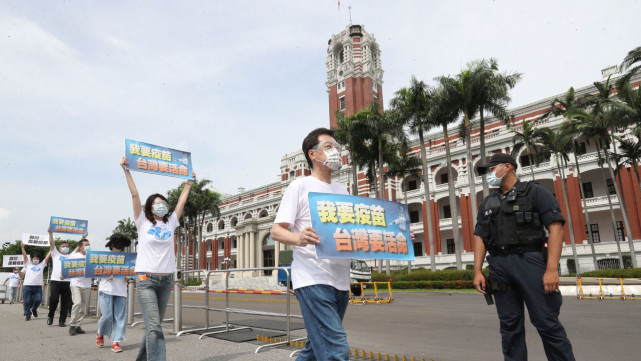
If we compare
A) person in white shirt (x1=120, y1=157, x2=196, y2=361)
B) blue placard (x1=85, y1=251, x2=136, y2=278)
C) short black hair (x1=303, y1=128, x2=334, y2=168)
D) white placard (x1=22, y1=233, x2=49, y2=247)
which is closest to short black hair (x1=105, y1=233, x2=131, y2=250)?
blue placard (x1=85, y1=251, x2=136, y2=278)

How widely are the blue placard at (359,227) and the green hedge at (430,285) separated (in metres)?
22.9

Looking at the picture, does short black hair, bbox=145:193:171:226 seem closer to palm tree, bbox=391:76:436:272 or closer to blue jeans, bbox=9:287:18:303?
blue jeans, bbox=9:287:18:303

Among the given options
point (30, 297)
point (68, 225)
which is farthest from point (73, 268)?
point (68, 225)

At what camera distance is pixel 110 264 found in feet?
25.0

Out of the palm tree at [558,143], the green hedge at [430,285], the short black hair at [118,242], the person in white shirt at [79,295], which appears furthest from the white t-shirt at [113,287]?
the palm tree at [558,143]

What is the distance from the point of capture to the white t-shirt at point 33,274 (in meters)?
12.6

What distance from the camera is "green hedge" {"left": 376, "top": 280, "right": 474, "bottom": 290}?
80.4 ft

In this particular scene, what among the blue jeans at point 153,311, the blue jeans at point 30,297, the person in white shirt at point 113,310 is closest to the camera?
the blue jeans at point 153,311

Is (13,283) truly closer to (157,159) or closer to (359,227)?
(157,159)

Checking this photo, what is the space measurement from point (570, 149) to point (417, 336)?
91.1ft

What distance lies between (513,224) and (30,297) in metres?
13.5

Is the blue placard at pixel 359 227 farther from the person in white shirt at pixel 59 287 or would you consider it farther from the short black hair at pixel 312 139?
the person in white shirt at pixel 59 287

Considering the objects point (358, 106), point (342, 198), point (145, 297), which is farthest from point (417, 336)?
point (358, 106)

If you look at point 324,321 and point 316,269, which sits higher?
point 316,269
